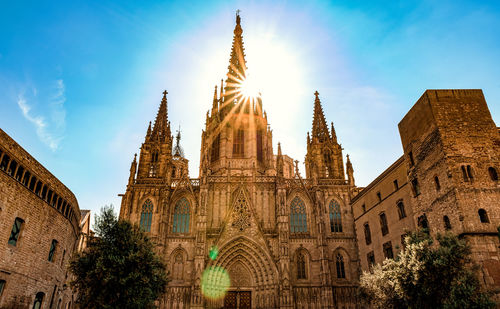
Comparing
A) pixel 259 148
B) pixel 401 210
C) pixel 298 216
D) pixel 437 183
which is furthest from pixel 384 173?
pixel 259 148

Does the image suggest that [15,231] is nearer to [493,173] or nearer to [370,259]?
[370,259]

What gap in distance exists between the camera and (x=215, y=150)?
42.7 meters

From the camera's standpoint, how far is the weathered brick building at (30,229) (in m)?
16.4

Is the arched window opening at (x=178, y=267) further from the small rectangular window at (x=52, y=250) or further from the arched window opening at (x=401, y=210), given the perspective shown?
the arched window opening at (x=401, y=210)

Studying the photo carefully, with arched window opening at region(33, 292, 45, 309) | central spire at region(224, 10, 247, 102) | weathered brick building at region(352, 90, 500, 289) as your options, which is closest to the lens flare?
arched window opening at region(33, 292, 45, 309)

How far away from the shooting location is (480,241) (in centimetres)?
1748

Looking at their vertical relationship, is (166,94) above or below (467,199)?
above

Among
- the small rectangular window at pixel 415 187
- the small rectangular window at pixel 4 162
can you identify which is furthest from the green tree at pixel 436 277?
the small rectangular window at pixel 4 162

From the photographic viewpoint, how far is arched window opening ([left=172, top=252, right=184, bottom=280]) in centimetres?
3145

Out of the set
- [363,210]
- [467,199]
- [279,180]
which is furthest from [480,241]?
[279,180]

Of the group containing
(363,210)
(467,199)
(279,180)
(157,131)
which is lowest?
(467,199)

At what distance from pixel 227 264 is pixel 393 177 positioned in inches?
660

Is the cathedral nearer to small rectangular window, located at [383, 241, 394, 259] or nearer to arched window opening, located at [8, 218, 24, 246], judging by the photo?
small rectangular window, located at [383, 241, 394, 259]

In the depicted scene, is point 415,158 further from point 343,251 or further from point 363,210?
point 343,251
